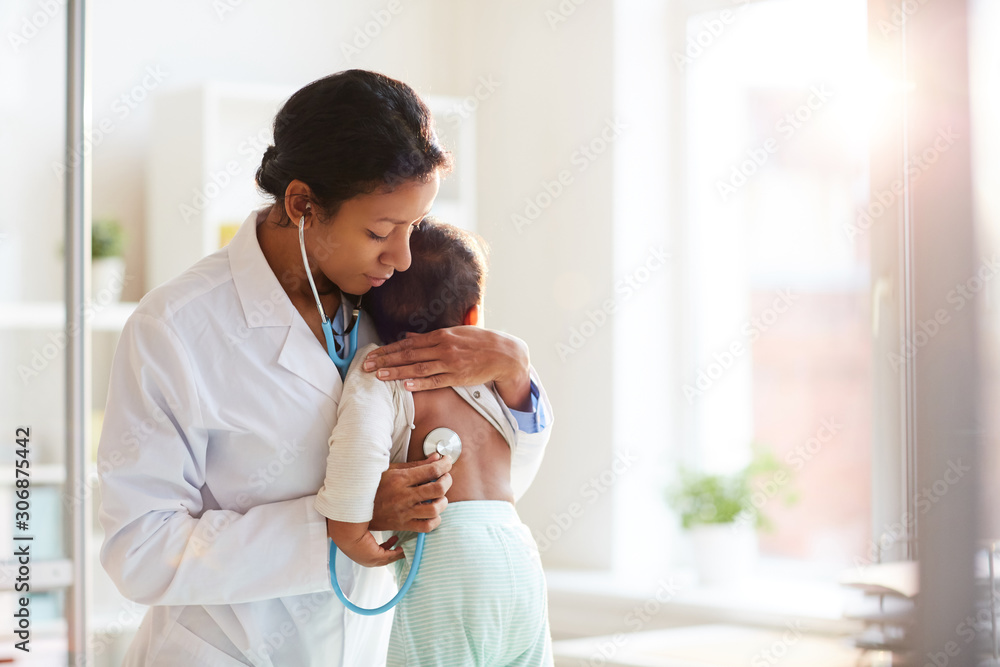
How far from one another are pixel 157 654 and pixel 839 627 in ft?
5.42

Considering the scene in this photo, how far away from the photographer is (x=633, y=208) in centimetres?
264

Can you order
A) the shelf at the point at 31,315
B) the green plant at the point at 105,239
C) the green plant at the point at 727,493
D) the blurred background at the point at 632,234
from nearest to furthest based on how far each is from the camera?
the shelf at the point at 31,315
the green plant at the point at 105,239
the blurred background at the point at 632,234
the green plant at the point at 727,493

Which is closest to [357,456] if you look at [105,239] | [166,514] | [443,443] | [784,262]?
[443,443]

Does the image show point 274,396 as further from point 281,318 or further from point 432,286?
point 432,286

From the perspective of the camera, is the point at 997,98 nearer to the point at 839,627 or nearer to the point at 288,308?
the point at 288,308

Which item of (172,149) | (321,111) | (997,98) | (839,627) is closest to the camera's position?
(321,111)

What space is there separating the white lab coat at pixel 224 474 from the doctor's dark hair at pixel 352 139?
159 mm

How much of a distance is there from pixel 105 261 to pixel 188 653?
1.40 m

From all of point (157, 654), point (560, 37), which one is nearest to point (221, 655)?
point (157, 654)

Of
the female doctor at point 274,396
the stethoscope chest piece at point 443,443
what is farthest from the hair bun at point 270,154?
the stethoscope chest piece at point 443,443

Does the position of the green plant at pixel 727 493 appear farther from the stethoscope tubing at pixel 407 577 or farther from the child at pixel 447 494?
the stethoscope tubing at pixel 407 577

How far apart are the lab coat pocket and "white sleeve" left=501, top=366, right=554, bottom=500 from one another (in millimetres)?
416

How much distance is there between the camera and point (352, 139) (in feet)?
3.50

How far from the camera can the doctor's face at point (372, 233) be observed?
1.09m
